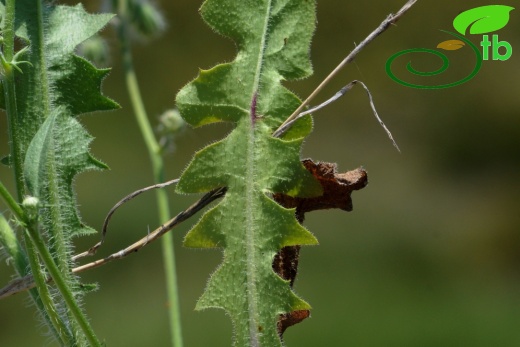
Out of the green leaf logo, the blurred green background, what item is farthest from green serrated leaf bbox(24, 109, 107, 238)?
the blurred green background

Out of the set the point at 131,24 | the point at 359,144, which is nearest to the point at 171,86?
the point at 359,144

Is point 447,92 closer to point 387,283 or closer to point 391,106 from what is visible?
point 391,106

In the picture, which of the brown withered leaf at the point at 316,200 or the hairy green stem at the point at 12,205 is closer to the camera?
the hairy green stem at the point at 12,205

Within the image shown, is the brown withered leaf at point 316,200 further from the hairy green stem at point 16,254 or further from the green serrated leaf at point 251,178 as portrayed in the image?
the hairy green stem at point 16,254

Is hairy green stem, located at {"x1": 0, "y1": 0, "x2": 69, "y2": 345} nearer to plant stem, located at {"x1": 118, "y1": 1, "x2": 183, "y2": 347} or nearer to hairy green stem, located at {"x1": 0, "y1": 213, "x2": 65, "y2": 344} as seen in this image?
hairy green stem, located at {"x1": 0, "y1": 213, "x2": 65, "y2": 344}

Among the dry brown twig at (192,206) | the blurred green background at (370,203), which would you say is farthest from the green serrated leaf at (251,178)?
the blurred green background at (370,203)

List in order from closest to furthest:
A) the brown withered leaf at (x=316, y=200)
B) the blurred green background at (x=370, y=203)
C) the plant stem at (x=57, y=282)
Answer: the plant stem at (x=57, y=282)
the brown withered leaf at (x=316, y=200)
the blurred green background at (x=370, y=203)
